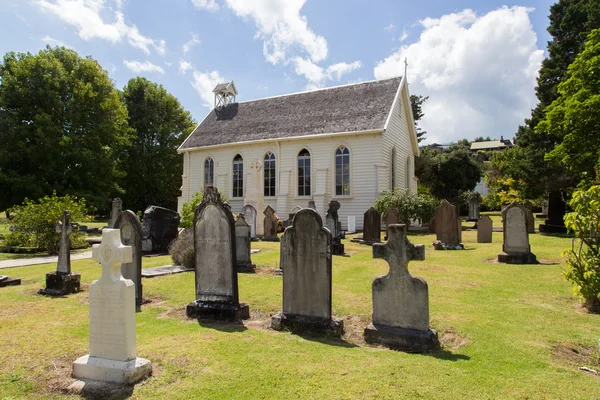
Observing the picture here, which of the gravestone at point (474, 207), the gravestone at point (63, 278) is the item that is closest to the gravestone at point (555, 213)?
the gravestone at point (474, 207)

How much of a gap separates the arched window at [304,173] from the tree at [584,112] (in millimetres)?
14898

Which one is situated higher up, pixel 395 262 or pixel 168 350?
pixel 395 262

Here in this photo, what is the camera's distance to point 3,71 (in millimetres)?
26188

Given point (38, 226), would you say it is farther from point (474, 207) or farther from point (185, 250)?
point (474, 207)

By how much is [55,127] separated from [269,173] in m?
14.4

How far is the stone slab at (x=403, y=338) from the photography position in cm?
505

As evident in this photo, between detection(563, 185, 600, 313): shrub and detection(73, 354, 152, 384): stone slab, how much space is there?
20.8 feet

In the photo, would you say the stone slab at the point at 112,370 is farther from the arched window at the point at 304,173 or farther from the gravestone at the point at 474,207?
the gravestone at the point at 474,207

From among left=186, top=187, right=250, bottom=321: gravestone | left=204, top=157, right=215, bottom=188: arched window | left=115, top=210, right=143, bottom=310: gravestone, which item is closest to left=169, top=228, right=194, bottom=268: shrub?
left=115, top=210, right=143, bottom=310: gravestone

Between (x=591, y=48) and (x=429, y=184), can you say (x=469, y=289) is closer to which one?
(x=591, y=48)

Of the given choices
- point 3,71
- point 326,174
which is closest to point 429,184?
point 326,174

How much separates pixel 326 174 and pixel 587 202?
20.2 m

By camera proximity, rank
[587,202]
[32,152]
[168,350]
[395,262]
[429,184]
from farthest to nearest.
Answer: [429,184] < [32,152] < [587,202] < [395,262] < [168,350]

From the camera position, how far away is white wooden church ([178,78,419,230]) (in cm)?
2531
